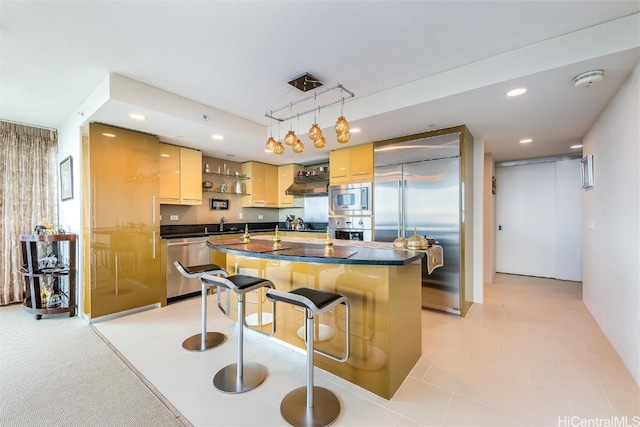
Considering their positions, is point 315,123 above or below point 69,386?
above

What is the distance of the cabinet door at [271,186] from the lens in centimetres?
541

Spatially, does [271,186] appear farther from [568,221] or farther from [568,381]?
[568,221]

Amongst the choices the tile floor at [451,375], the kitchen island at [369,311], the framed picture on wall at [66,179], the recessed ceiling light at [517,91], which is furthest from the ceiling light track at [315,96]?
the framed picture on wall at [66,179]

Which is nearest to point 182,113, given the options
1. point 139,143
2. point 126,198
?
point 139,143

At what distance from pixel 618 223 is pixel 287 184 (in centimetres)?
457

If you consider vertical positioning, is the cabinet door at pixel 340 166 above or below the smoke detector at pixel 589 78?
below

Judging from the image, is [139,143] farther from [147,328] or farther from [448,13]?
[448,13]

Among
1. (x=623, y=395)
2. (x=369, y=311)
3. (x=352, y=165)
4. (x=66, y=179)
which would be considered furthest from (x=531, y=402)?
(x=66, y=179)

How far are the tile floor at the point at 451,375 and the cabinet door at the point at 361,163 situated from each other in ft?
7.01

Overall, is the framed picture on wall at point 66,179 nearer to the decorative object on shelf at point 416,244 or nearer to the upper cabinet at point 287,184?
the upper cabinet at point 287,184

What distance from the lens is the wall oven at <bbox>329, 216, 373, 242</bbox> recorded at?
407cm

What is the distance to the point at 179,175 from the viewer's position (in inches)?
161

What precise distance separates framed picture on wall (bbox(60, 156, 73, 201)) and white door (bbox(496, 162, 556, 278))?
23.3ft

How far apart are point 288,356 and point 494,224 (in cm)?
496
